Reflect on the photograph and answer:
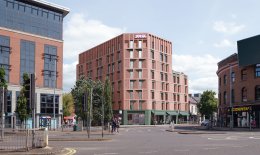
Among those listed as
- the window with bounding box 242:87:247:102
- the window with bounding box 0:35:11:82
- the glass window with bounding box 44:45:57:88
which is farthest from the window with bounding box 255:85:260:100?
the window with bounding box 0:35:11:82

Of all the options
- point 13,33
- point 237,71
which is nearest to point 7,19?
point 13,33

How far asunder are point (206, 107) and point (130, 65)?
21.7 metres

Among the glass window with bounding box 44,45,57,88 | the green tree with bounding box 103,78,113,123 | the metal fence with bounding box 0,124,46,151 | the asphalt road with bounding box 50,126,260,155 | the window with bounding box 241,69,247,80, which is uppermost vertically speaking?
the glass window with bounding box 44,45,57,88

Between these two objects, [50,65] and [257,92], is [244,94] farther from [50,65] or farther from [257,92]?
[50,65]

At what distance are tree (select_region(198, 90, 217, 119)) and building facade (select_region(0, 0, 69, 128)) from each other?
131 ft

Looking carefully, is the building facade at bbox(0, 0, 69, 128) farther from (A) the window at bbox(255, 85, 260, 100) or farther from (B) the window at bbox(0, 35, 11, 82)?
(A) the window at bbox(255, 85, 260, 100)

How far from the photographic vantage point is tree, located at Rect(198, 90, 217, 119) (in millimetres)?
100438

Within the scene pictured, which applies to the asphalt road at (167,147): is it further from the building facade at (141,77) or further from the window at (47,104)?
the building facade at (141,77)

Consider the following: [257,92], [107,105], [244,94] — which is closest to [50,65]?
[107,105]

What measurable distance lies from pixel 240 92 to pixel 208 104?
133ft

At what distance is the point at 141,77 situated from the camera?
4097 inches

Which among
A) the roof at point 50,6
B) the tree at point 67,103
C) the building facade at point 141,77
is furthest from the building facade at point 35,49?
the tree at point 67,103

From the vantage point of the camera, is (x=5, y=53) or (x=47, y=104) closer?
(x=5, y=53)

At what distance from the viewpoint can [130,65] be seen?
105 meters
